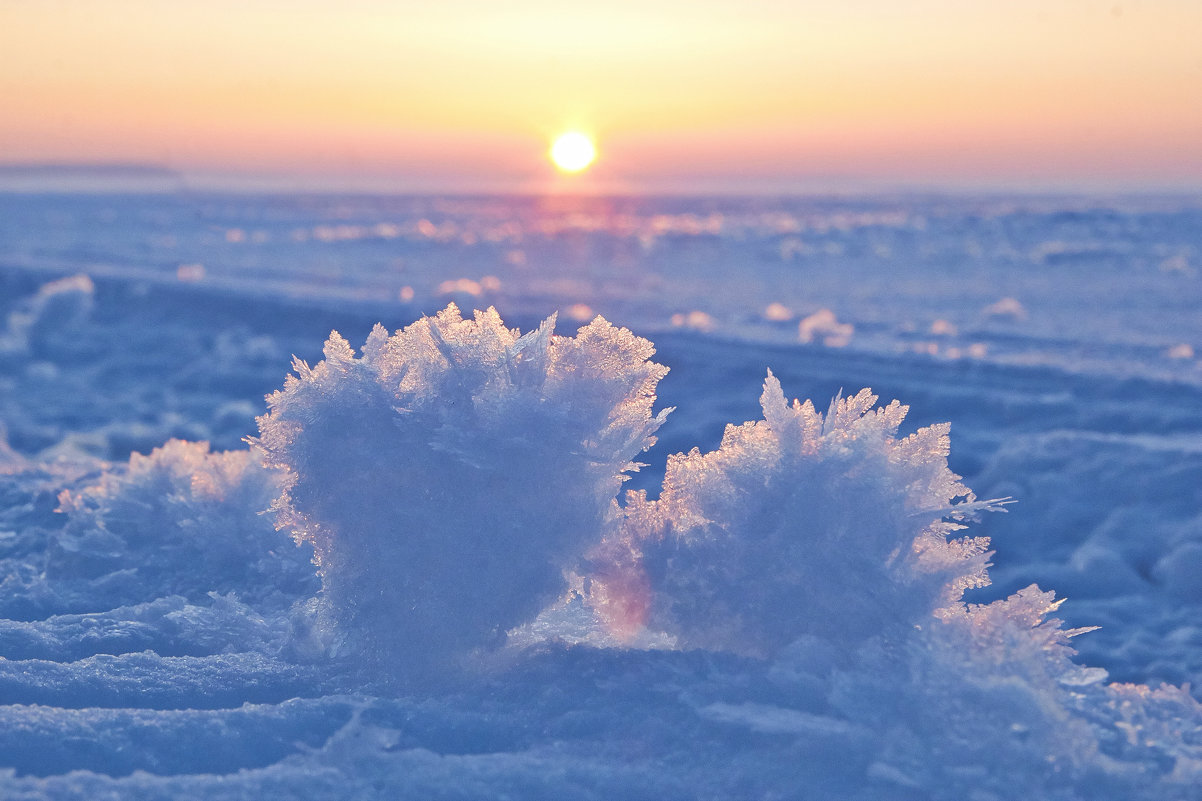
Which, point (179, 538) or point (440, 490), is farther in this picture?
point (179, 538)

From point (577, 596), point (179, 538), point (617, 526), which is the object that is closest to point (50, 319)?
point (179, 538)

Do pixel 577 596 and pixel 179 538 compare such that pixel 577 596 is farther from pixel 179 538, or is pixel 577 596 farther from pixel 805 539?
pixel 179 538

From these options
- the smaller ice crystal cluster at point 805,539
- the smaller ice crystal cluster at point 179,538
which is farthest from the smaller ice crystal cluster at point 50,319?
the smaller ice crystal cluster at point 805,539

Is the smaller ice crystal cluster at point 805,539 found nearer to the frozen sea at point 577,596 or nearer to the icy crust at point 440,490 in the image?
the frozen sea at point 577,596

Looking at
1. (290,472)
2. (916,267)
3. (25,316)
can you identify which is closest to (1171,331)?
(916,267)

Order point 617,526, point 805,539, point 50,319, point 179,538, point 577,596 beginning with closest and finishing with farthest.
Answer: point 805,539, point 617,526, point 577,596, point 179,538, point 50,319

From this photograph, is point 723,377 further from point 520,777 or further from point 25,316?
point 25,316
